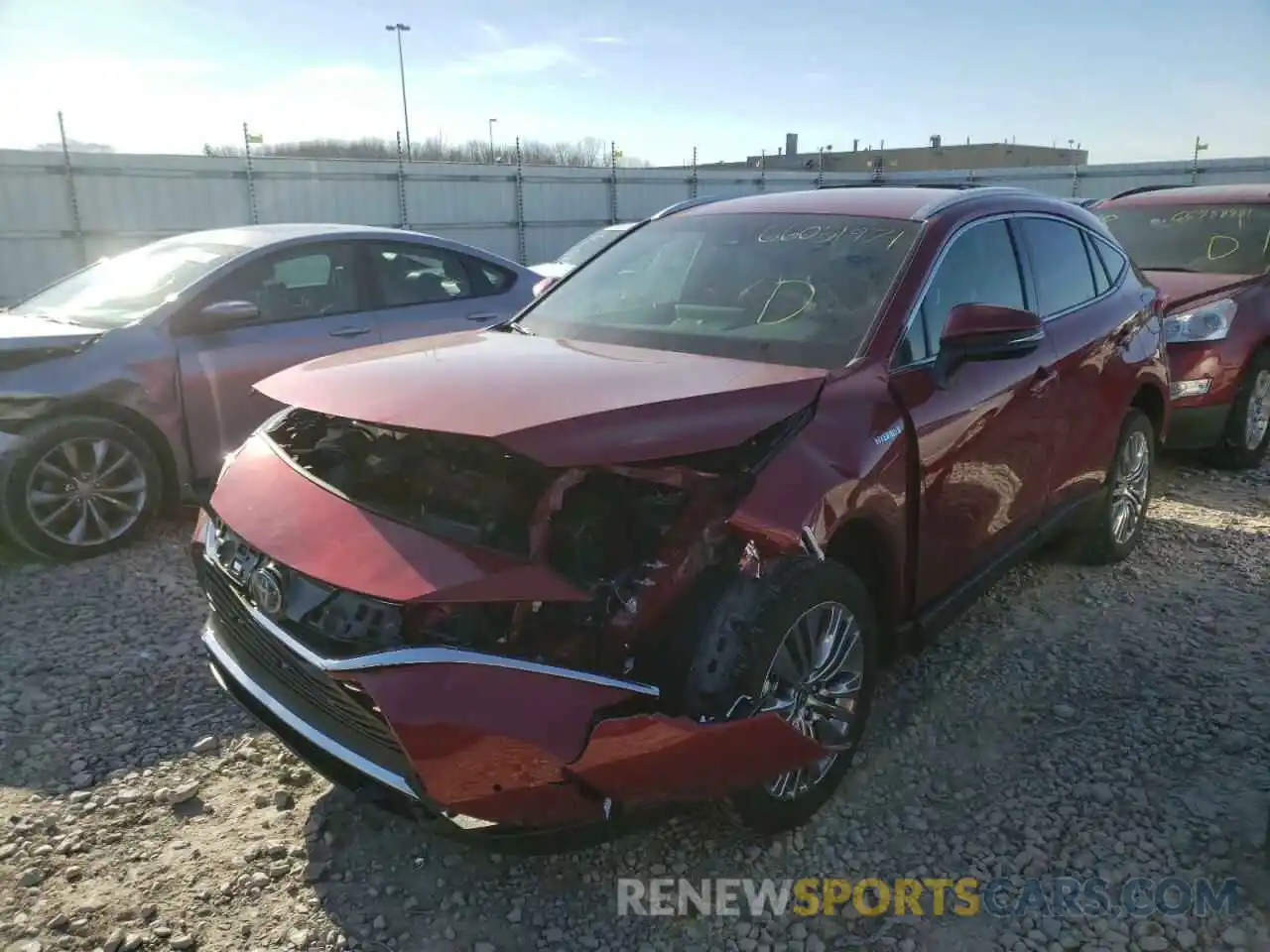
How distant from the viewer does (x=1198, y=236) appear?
23.6ft

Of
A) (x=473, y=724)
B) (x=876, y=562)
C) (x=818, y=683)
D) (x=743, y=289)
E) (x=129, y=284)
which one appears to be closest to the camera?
(x=473, y=724)

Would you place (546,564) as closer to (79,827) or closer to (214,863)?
(214,863)

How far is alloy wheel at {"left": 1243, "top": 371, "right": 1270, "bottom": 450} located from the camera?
6445 millimetres

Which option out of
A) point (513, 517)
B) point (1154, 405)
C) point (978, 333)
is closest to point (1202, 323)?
point (1154, 405)

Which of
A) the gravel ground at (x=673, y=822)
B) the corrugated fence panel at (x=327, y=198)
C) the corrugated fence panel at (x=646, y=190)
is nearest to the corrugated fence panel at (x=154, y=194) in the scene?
the corrugated fence panel at (x=327, y=198)

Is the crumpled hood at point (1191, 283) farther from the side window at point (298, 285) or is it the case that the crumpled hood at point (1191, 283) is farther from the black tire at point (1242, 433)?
the side window at point (298, 285)

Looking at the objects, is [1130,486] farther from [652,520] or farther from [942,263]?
[652,520]

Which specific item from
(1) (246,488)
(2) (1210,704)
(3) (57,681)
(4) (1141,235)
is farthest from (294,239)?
(4) (1141,235)

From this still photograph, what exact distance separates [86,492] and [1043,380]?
4.62 meters

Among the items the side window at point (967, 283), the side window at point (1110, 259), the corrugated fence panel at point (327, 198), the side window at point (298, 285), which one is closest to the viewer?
the side window at point (967, 283)

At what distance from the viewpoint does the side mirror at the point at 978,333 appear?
3143 millimetres

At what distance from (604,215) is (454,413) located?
18.6 m

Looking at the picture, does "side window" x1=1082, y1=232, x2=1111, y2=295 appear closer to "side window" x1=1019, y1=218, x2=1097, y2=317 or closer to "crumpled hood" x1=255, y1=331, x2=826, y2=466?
"side window" x1=1019, y1=218, x2=1097, y2=317

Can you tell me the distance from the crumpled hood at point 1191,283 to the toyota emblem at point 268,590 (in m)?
6.00
